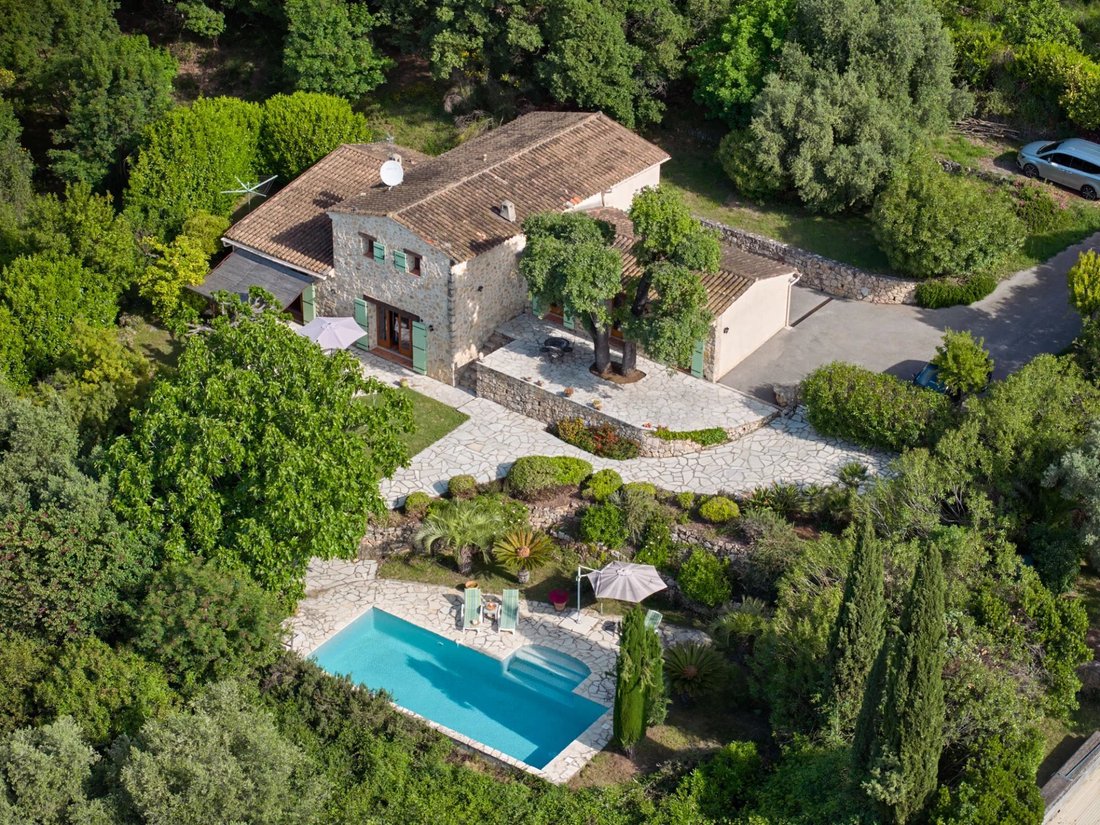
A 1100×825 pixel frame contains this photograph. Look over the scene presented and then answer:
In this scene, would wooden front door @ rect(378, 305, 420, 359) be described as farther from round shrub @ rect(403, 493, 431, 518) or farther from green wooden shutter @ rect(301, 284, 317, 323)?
round shrub @ rect(403, 493, 431, 518)

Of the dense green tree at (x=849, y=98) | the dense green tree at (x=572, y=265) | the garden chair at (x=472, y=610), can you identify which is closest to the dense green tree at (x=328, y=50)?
the dense green tree at (x=849, y=98)

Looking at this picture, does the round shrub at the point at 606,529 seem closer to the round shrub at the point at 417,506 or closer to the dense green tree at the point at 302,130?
the round shrub at the point at 417,506

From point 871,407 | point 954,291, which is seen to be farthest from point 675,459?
point 954,291

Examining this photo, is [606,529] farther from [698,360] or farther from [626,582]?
[698,360]

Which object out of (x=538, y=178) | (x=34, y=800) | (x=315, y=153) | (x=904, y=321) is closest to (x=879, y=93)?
(x=904, y=321)

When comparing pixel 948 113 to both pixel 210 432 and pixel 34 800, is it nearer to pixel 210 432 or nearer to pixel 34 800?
pixel 210 432

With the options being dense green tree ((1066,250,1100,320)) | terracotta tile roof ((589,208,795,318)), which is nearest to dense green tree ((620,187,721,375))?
terracotta tile roof ((589,208,795,318))
